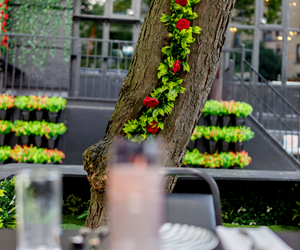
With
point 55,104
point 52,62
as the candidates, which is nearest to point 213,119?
point 55,104

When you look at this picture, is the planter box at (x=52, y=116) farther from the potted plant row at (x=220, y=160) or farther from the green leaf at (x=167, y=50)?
the green leaf at (x=167, y=50)

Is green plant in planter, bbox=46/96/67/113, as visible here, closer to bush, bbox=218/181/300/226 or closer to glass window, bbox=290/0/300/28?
bush, bbox=218/181/300/226

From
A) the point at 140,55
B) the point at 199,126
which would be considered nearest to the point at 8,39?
the point at 199,126

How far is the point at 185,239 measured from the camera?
846 millimetres

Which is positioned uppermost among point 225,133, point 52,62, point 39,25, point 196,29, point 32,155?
point 39,25

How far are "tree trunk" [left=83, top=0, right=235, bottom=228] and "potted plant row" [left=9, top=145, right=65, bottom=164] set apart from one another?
3.23m

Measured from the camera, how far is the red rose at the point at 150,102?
6.60 ft

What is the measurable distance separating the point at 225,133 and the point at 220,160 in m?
0.46

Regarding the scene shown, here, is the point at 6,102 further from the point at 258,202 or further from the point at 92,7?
the point at 258,202

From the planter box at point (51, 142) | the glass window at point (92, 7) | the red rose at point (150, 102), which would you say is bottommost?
the planter box at point (51, 142)

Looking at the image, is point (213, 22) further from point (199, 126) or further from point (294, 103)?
point (294, 103)

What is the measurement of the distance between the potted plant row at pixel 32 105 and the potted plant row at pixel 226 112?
259cm

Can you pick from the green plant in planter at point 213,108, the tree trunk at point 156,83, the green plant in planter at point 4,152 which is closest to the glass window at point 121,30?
the green plant in planter at point 213,108

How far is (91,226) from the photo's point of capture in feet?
7.26
